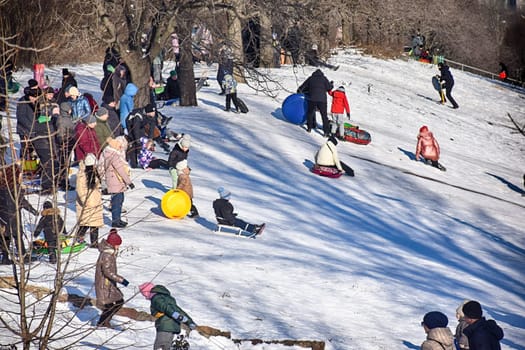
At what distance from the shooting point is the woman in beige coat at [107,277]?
10.9m

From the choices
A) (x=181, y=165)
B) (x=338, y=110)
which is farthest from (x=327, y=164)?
(x=181, y=165)

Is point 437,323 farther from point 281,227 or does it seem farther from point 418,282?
point 281,227

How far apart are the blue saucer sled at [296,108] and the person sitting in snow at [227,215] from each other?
30.5 ft

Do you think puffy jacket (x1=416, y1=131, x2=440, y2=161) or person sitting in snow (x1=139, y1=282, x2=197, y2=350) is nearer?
person sitting in snow (x1=139, y1=282, x2=197, y2=350)

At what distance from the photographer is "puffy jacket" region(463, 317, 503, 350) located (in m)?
9.54

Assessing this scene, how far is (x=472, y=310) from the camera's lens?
9.78 m

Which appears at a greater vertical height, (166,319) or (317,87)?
(317,87)

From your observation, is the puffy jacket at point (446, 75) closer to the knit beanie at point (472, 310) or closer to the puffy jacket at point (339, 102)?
the puffy jacket at point (339, 102)

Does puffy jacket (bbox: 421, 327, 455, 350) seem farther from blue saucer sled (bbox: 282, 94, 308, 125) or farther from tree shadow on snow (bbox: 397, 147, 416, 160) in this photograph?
tree shadow on snow (bbox: 397, 147, 416, 160)

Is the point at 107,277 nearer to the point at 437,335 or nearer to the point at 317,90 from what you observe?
the point at 437,335

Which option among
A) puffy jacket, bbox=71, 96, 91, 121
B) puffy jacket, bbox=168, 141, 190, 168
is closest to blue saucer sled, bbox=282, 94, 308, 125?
puffy jacket, bbox=71, 96, 91, 121

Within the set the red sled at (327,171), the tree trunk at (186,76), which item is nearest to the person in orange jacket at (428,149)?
the red sled at (327,171)

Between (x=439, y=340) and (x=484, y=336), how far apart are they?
0.74 meters

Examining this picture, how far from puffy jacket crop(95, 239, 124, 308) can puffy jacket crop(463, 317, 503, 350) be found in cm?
404
